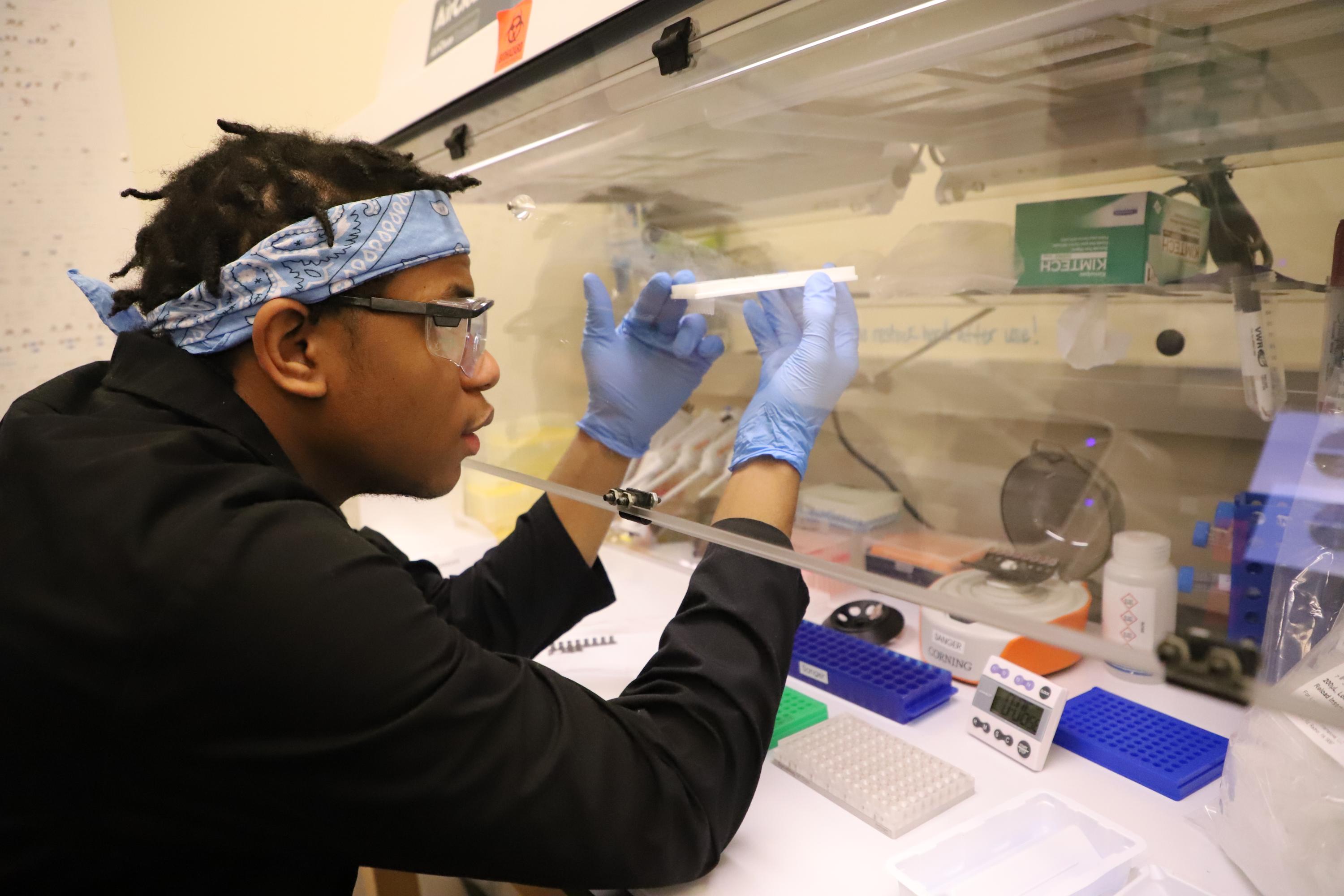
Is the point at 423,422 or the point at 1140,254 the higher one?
the point at 1140,254

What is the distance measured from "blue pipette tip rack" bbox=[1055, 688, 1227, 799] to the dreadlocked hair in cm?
97

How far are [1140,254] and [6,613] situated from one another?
1.19 metres

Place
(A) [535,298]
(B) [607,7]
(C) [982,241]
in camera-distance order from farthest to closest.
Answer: (A) [535,298], (C) [982,241], (B) [607,7]

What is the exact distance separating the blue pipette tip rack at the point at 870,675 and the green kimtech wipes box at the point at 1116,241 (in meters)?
0.57

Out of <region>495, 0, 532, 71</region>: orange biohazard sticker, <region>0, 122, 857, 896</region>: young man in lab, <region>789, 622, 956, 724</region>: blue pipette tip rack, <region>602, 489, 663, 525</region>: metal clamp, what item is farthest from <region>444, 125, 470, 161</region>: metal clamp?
<region>789, 622, 956, 724</region>: blue pipette tip rack

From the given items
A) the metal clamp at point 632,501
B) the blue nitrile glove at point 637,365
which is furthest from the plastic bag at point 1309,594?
the blue nitrile glove at point 637,365

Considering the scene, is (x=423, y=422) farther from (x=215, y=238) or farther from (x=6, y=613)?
(x=6, y=613)

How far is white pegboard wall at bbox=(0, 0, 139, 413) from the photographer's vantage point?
1.90 meters

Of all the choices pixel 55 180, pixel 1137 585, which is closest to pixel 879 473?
pixel 1137 585

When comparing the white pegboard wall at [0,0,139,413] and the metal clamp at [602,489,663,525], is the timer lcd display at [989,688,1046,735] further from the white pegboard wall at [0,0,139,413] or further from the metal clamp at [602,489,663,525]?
the white pegboard wall at [0,0,139,413]

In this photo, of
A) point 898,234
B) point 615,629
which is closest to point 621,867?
point 615,629

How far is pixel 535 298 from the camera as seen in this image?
1314 millimetres

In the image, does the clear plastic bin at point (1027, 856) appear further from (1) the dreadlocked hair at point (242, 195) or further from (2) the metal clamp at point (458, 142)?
(2) the metal clamp at point (458, 142)

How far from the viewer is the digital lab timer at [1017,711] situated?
89 centimetres
